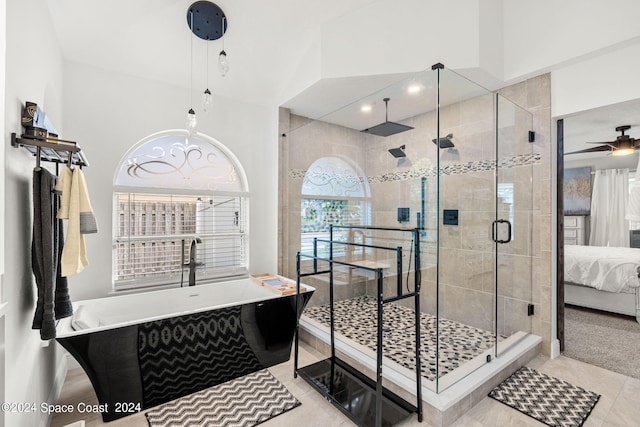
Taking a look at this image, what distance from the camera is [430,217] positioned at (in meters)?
2.13

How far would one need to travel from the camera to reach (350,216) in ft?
10.3

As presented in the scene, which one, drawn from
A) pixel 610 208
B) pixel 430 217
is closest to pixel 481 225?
pixel 430 217

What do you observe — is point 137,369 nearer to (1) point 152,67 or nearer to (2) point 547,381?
(1) point 152,67

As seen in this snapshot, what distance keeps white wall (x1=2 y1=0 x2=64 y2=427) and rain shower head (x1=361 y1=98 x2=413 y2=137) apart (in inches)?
94.0

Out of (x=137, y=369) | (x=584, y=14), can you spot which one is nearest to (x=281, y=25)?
(x=584, y=14)

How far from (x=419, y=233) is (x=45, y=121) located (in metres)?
2.35

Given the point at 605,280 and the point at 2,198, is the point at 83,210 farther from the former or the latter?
the point at 605,280

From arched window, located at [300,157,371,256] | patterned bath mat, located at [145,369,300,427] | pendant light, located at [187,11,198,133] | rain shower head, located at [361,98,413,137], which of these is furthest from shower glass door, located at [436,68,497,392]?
pendant light, located at [187,11,198,133]

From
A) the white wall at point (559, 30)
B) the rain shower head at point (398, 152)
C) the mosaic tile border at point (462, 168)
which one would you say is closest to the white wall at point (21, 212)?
the mosaic tile border at point (462, 168)

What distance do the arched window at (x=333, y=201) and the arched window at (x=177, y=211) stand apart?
714 mm

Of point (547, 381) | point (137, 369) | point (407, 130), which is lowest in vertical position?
point (547, 381)

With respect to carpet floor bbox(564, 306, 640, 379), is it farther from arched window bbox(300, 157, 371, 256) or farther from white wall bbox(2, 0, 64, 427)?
white wall bbox(2, 0, 64, 427)

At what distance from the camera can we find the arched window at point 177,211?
2.84 meters

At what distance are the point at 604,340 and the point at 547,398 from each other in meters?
1.59
